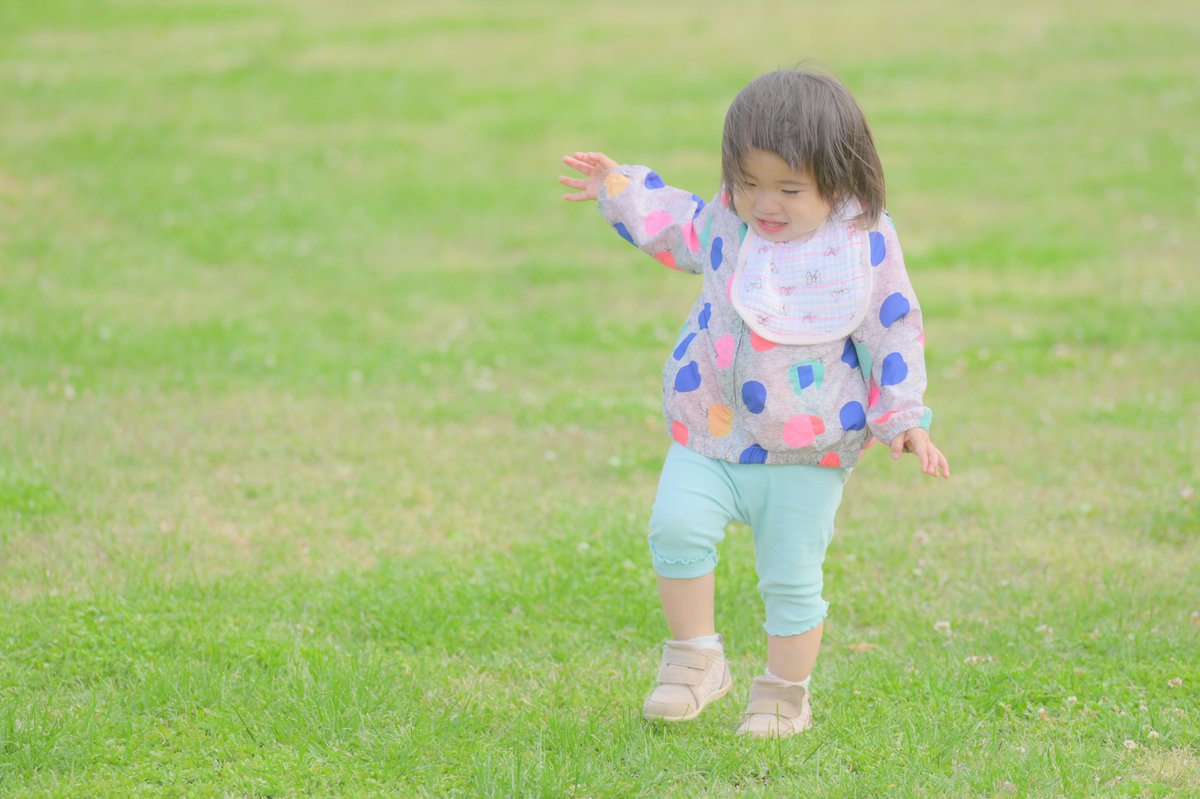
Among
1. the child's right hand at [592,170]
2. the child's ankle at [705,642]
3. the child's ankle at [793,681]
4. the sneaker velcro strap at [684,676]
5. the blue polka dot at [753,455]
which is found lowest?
the child's ankle at [793,681]

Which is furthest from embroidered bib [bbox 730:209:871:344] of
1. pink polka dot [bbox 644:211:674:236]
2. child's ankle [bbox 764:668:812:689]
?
child's ankle [bbox 764:668:812:689]

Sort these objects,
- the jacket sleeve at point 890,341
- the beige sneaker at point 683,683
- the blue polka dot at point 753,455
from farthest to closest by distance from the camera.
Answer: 1. the beige sneaker at point 683,683
2. the blue polka dot at point 753,455
3. the jacket sleeve at point 890,341

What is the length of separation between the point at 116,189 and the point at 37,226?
102 cm

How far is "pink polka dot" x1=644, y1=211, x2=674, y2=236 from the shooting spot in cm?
390

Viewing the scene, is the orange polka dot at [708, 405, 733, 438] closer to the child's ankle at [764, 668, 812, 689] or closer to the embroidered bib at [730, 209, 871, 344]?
the embroidered bib at [730, 209, 871, 344]

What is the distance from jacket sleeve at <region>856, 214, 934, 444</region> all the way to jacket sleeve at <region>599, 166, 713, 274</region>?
0.49 metres

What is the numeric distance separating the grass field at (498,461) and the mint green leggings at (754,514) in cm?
49

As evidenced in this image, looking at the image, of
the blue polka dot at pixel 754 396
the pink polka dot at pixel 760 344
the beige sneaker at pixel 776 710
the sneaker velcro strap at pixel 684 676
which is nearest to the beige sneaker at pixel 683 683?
the sneaker velcro strap at pixel 684 676

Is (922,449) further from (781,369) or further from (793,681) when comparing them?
(793,681)

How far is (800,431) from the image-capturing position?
12.0 feet

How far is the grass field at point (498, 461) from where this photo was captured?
386 centimetres

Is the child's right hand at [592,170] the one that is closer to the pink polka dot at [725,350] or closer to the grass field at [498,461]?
the pink polka dot at [725,350]

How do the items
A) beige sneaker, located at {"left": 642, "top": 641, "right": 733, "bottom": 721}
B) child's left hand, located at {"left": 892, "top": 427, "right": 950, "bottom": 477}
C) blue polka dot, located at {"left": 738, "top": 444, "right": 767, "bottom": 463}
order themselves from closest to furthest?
child's left hand, located at {"left": 892, "top": 427, "right": 950, "bottom": 477} < blue polka dot, located at {"left": 738, "top": 444, "right": 767, "bottom": 463} < beige sneaker, located at {"left": 642, "top": 641, "right": 733, "bottom": 721}

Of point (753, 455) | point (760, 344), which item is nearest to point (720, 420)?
point (753, 455)
